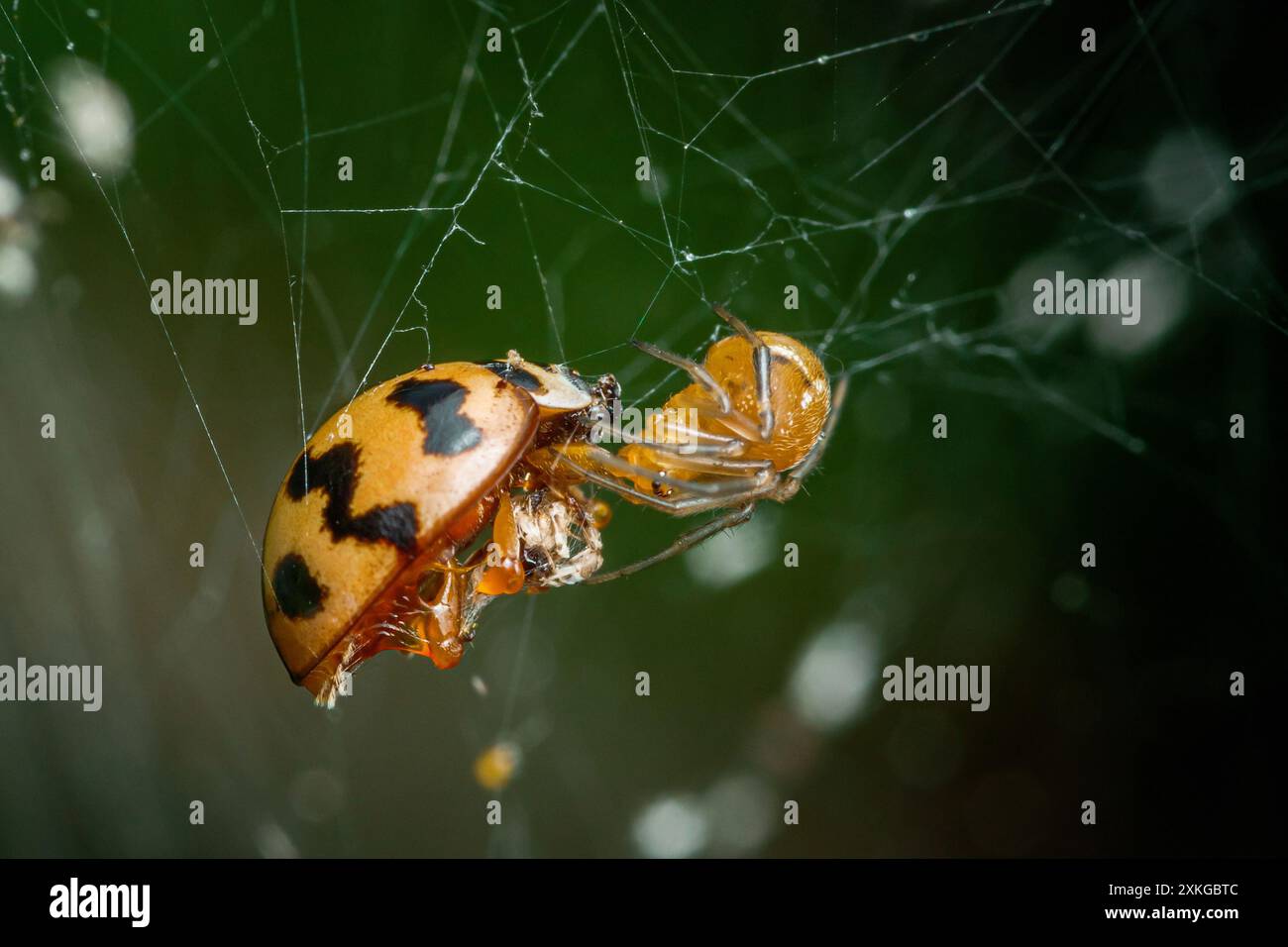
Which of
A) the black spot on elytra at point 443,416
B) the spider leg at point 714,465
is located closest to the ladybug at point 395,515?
the black spot on elytra at point 443,416

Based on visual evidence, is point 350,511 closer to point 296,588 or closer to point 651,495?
point 296,588

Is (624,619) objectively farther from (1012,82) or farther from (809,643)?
(1012,82)

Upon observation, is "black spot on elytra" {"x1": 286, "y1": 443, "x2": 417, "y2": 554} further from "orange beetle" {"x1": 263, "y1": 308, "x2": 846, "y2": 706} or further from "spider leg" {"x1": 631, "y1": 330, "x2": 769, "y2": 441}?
"spider leg" {"x1": 631, "y1": 330, "x2": 769, "y2": 441}

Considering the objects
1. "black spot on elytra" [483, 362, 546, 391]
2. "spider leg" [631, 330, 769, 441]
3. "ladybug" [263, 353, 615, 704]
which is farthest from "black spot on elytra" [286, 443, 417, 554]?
"spider leg" [631, 330, 769, 441]

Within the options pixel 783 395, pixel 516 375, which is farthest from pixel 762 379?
pixel 516 375

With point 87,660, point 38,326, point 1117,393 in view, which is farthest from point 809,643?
point 38,326

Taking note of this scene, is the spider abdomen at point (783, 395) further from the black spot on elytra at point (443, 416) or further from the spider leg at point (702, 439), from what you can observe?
the black spot on elytra at point (443, 416)
